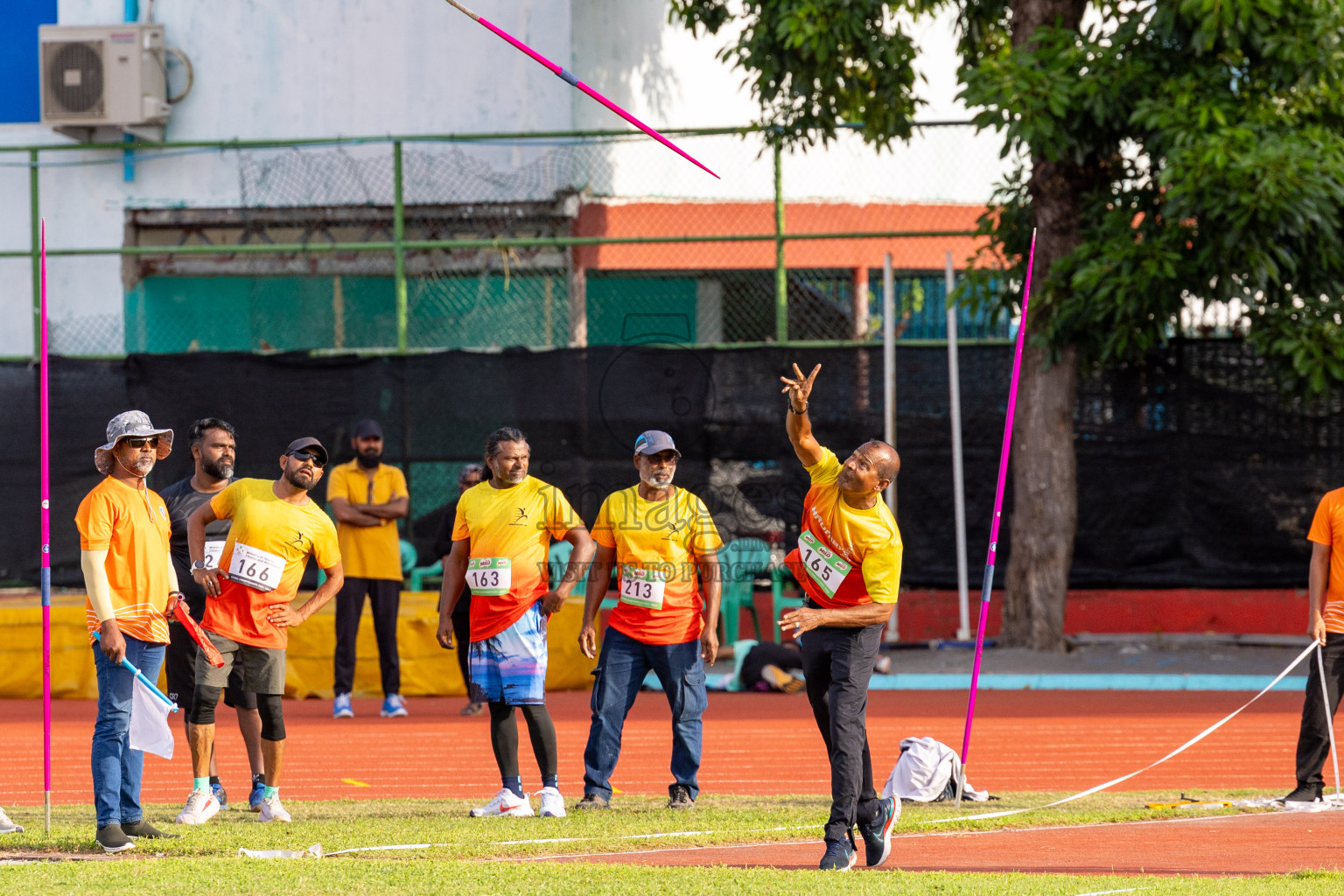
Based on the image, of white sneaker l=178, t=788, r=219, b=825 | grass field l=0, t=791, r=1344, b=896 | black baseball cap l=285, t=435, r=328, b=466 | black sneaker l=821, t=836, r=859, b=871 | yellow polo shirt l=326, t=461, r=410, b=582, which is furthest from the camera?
yellow polo shirt l=326, t=461, r=410, b=582

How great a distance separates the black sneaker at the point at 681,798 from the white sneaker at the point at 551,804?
1.92 feet

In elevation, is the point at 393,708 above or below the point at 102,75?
below

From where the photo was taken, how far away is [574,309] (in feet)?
57.2

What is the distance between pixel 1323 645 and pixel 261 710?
216 inches

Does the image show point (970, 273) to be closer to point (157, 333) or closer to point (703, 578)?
point (703, 578)

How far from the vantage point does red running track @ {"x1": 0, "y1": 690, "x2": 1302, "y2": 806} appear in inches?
360

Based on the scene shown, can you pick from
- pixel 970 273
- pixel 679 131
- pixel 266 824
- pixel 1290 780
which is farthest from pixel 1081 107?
A: pixel 266 824

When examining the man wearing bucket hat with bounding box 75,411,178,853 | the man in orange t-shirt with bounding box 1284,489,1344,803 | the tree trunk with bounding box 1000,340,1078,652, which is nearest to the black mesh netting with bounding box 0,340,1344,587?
the tree trunk with bounding box 1000,340,1078,652

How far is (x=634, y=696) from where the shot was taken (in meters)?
8.37

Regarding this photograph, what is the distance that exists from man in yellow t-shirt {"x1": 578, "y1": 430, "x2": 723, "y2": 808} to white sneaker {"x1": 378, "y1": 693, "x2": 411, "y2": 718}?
4076 mm

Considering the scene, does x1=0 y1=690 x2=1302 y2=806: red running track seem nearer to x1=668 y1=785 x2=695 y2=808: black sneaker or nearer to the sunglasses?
x1=668 y1=785 x2=695 y2=808: black sneaker

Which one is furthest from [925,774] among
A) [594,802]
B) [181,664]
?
[181,664]

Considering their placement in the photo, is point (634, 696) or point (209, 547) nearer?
point (634, 696)

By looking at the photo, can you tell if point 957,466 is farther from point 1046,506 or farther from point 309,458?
point 309,458
